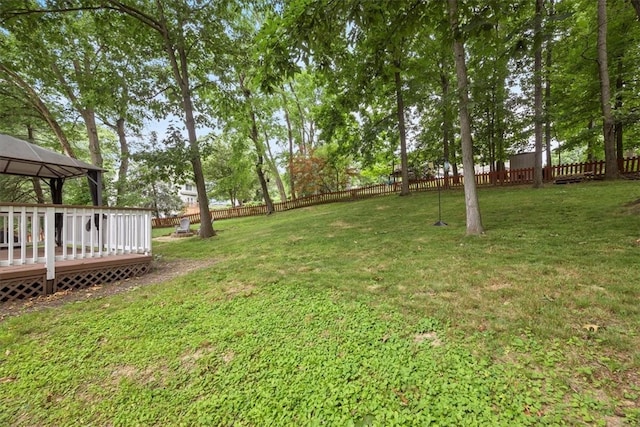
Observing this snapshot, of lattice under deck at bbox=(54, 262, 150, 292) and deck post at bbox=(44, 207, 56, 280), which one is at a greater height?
deck post at bbox=(44, 207, 56, 280)

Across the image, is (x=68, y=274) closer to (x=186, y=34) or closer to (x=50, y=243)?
(x=50, y=243)

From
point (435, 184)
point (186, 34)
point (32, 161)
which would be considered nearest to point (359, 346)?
point (32, 161)

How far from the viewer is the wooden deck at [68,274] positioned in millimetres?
3615

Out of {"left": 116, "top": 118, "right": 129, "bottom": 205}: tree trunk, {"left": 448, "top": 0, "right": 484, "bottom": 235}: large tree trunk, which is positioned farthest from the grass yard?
{"left": 116, "top": 118, "right": 129, "bottom": 205}: tree trunk

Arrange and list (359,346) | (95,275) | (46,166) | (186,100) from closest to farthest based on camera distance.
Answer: (359,346) < (95,275) < (46,166) < (186,100)

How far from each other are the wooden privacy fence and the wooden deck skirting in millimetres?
8844

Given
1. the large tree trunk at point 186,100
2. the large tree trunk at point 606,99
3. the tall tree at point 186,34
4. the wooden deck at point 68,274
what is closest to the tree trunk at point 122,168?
the large tree trunk at point 186,100

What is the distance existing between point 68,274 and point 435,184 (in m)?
16.3

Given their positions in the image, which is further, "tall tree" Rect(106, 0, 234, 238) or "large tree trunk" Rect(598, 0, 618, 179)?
"large tree trunk" Rect(598, 0, 618, 179)

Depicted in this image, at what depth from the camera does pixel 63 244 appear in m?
4.08

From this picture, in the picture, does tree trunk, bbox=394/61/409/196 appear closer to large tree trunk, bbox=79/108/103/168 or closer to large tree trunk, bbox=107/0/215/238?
large tree trunk, bbox=107/0/215/238

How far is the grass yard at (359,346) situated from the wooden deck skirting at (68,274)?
2.65ft

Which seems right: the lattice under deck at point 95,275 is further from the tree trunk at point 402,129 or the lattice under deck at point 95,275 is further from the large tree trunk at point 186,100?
the tree trunk at point 402,129

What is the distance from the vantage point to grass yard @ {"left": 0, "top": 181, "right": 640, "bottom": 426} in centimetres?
166
